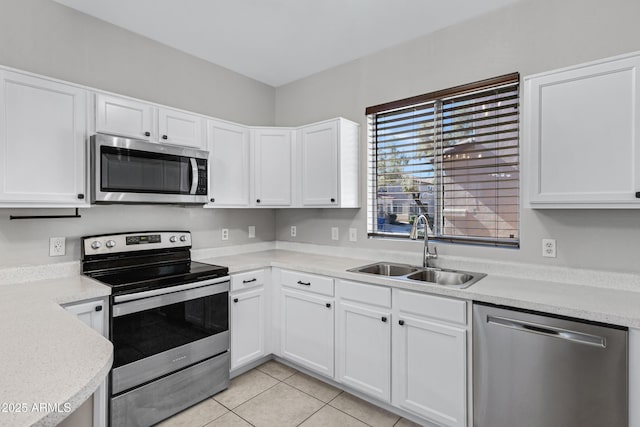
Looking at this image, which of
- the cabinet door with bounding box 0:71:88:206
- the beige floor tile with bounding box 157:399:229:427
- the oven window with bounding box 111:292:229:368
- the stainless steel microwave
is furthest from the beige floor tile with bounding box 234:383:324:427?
the cabinet door with bounding box 0:71:88:206

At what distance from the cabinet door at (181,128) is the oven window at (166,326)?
119 centimetres

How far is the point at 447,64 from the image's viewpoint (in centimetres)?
259

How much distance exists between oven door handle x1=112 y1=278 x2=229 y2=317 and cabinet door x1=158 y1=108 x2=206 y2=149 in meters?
1.10

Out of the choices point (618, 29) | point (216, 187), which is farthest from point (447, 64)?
point (216, 187)

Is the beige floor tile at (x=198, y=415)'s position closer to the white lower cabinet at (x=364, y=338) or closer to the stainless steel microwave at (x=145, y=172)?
the white lower cabinet at (x=364, y=338)

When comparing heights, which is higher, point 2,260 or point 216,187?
point 216,187

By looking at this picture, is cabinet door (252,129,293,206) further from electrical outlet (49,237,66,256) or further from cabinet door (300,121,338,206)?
electrical outlet (49,237,66,256)

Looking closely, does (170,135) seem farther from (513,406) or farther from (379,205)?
(513,406)

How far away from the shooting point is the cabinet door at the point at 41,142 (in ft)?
6.08

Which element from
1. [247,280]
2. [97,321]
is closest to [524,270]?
[247,280]

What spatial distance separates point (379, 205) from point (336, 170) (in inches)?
20.5

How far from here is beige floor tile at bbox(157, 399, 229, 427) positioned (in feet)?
7.03

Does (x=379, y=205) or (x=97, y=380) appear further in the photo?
(x=379, y=205)

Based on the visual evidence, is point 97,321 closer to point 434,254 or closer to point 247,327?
point 247,327
